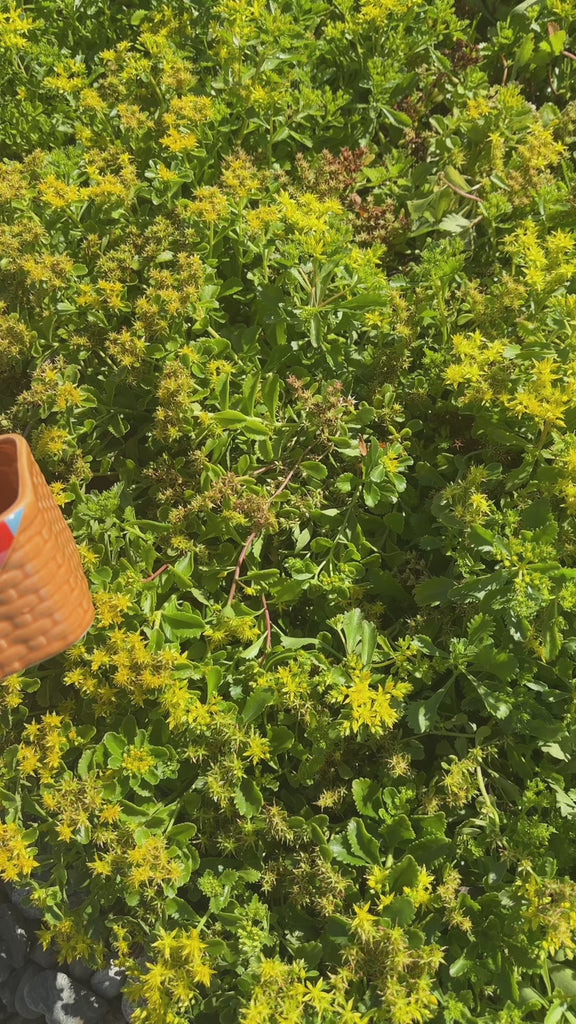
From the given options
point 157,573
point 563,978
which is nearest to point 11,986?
point 157,573

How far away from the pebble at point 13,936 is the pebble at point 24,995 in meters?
0.05

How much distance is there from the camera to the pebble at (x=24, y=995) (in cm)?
249

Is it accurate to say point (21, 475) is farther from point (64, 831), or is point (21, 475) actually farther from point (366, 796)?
point (366, 796)

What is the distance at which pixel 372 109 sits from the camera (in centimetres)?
261

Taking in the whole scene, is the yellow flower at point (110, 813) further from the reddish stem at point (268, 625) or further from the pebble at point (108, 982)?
the pebble at point (108, 982)

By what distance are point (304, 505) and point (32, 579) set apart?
2.75ft

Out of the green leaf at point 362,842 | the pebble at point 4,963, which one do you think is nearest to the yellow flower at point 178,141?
the green leaf at point 362,842

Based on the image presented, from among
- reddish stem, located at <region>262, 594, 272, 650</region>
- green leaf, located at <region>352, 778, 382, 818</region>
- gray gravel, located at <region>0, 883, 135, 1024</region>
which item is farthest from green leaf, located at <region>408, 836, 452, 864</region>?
gray gravel, located at <region>0, 883, 135, 1024</region>

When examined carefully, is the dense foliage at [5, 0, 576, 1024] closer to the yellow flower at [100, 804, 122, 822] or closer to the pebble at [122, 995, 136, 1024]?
the yellow flower at [100, 804, 122, 822]

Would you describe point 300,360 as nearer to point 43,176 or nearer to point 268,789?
point 43,176

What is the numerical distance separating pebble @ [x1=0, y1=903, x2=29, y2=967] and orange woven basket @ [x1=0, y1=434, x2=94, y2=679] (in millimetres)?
1489

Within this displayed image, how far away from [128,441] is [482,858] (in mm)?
1674

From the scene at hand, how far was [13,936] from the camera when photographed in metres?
2.56

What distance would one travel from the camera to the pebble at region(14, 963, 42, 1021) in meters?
2.49
